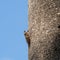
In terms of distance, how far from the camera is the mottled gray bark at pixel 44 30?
504 cm

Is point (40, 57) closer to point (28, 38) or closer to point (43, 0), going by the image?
point (28, 38)

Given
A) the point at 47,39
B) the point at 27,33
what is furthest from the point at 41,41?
the point at 27,33

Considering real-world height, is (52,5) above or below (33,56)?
above

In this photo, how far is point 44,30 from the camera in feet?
17.1

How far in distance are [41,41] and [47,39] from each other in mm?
91

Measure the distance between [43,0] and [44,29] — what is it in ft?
1.70

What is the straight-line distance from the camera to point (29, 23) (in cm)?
558

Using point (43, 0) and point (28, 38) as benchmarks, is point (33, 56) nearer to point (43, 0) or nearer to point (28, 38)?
point (28, 38)

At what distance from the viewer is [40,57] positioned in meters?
5.06

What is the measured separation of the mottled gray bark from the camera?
5.04 metres

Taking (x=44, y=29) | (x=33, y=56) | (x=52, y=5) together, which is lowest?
(x=33, y=56)

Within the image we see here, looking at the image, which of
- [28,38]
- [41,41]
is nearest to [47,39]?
[41,41]

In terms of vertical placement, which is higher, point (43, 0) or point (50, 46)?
point (43, 0)

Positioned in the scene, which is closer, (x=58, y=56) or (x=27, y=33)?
(x=58, y=56)
